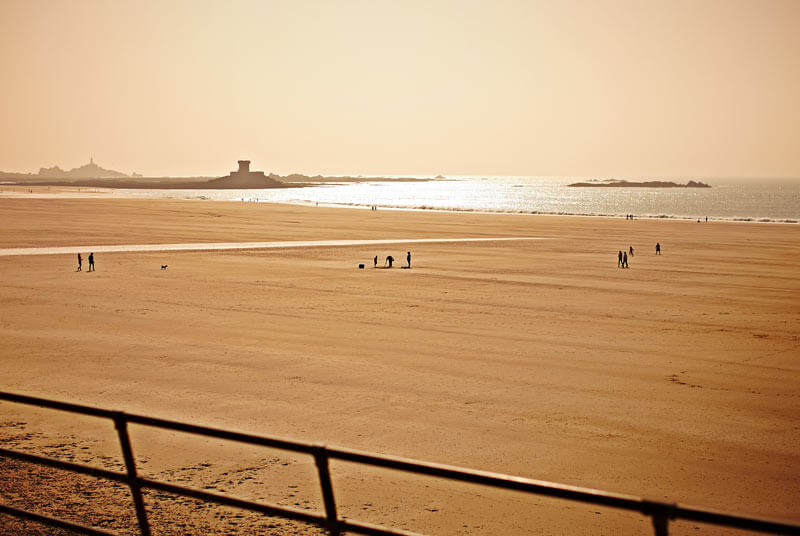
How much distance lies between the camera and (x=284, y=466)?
28.1ft

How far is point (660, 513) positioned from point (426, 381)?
10547 mm

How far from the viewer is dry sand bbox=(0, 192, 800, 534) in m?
8.00

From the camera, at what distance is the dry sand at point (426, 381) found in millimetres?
8000

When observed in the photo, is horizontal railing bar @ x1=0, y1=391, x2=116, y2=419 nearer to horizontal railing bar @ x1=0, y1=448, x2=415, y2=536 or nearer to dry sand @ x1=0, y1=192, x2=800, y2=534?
horizontal railing bar @ x1=0, y1=448, x2=415, y2=536

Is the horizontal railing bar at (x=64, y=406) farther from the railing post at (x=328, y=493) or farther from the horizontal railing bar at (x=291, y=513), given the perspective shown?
the railing post at (x=328, y=493)

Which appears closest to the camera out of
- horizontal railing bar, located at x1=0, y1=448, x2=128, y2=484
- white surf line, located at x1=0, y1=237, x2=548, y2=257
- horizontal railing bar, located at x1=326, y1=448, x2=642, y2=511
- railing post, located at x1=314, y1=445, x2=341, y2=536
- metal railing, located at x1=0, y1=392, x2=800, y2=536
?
metal railing, located at x1=0, y1=392, x2=800, y2=536

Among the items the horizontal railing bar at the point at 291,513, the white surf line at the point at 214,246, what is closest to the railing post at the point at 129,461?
the horizontal railing bar at the point at 291,513

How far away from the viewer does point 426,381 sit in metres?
13.0

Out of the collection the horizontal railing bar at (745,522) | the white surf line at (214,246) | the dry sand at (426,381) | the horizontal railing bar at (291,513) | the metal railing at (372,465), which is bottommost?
the dry sand at (426,381)

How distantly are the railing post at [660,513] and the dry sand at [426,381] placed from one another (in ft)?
15.5

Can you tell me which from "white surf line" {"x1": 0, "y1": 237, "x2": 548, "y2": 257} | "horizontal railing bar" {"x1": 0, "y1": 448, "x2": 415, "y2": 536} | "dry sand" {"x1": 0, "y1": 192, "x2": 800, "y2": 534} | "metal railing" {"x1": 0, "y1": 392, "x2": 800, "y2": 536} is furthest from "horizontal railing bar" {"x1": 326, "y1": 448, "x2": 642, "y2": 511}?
"white surf line" {"x1": 0, "y1": 237, "x2": 548, "y2": 257}

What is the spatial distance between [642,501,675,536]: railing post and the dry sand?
15.5 ft

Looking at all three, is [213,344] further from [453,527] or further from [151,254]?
[151,254]

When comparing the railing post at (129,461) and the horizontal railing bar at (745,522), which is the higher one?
the horizontal railing bar at (745,522)
